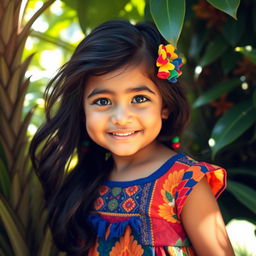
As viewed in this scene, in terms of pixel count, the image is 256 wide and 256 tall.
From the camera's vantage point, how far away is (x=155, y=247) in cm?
154

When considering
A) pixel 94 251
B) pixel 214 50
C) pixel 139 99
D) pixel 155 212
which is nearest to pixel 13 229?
pixel 94 251

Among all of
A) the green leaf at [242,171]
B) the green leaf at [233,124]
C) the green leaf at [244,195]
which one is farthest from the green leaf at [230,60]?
the green leaf at [244,195]

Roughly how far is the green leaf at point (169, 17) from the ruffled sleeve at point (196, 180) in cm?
35

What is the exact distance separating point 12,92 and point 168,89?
527mm

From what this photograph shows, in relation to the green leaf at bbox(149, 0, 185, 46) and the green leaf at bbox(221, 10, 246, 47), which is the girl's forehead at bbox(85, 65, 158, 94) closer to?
the green leaf at bbox(149, 0, 185, 46)

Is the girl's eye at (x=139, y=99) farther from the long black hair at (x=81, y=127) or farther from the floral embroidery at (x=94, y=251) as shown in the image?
the floral embroidery at (x=94, y=251)

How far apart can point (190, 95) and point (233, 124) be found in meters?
0.56

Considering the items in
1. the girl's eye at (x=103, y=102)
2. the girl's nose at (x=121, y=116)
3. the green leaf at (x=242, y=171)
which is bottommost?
the green leaf at (x=242, y=171)

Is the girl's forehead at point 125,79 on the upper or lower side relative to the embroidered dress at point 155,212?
upper

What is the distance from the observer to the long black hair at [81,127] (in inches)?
61.9

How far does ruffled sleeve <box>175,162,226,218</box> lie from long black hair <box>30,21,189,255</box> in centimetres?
20

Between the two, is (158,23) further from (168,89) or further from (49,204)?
(49,204)

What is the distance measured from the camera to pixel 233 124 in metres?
2.11

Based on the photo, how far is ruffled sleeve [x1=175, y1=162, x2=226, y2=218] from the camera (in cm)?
152
